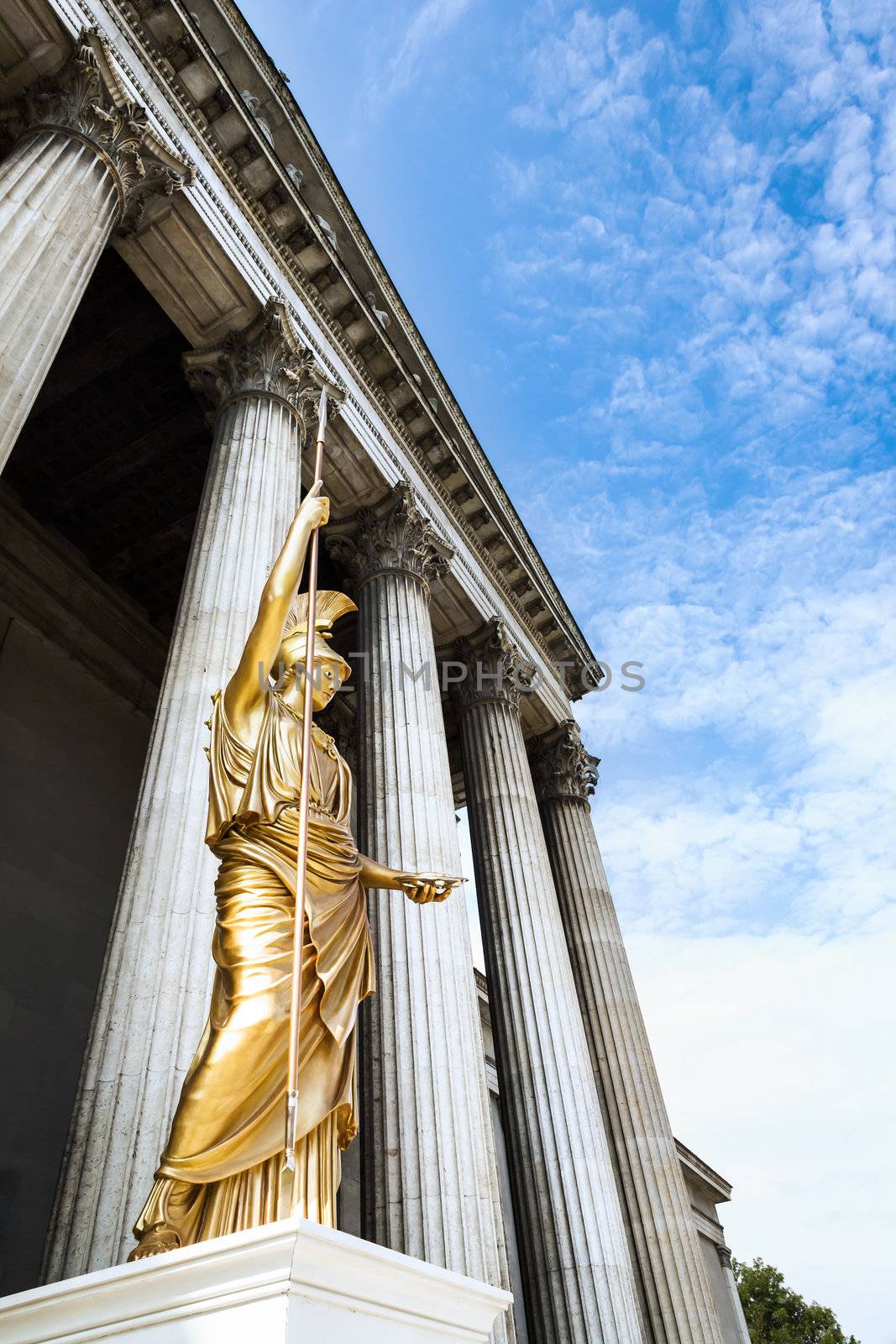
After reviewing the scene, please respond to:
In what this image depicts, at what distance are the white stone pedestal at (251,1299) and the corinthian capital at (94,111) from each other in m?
8.95

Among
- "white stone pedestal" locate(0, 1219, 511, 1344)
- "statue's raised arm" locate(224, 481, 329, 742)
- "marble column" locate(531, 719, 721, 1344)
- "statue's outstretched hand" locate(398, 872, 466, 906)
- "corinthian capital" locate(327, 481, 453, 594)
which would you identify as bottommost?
"white stone pedestal" locate(0, 1219, 511, 1344)

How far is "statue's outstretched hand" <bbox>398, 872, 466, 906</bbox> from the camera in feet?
14.9

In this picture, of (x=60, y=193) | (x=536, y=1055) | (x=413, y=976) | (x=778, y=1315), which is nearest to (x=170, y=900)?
(x=413, y=976)

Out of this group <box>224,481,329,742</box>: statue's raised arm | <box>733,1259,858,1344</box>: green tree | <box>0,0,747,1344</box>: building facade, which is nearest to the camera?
<box>224,481,329,742</box>: statue's raised arm

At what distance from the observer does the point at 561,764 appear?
17.8 meters

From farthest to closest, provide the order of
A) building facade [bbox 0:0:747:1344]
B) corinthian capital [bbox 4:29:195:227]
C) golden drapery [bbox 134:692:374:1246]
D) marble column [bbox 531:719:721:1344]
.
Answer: marble column [bbox 531:719:721:1344] → corinthian capital [bbox 4:29:195:227] → building facade [bbox 0:0:747:1344] → golden drapery [bbox 134:692:374:1246]

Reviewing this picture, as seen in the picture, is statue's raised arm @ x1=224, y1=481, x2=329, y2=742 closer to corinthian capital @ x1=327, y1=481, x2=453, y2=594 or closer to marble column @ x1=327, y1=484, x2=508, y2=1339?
marble column @ x1=327, y1=484, x2=508, y2=1339

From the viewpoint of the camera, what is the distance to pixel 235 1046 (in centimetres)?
342

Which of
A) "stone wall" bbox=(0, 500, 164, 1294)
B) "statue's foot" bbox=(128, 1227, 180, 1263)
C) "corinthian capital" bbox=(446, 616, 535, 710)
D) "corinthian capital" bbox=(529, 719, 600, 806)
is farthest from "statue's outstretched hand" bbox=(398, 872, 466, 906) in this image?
"corinthian capital" bbox=(529, 719, 600, 806)

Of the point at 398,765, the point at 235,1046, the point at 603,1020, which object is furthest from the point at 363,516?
the point at 235,1046

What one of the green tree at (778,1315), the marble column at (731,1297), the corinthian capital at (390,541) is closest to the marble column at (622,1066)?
the corinthian capital at (390,541)

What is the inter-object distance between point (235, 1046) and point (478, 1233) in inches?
227

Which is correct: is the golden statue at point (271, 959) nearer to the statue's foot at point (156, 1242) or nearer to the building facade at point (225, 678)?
the statue's foot at point (156, 1242)

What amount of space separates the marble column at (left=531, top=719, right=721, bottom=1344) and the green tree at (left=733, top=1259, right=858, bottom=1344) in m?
37.2
